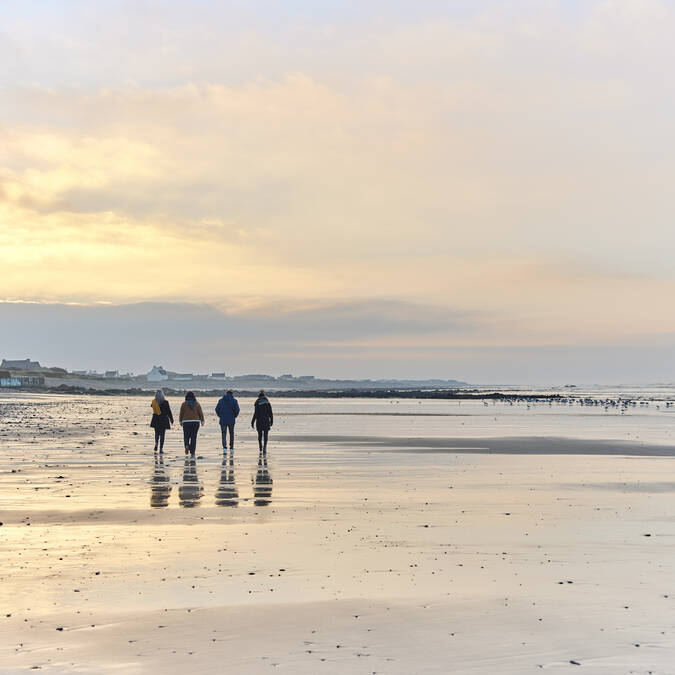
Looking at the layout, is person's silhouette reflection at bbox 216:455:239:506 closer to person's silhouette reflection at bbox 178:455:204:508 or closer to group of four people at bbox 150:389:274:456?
person's silhouette reflection at bbox 178:455:204:508

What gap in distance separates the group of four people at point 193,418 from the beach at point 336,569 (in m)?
3.93

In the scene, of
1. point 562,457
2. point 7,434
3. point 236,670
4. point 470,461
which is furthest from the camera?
point 7,434

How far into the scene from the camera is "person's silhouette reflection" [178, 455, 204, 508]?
61.0 feet

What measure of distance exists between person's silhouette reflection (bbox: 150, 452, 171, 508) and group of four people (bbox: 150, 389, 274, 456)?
2.44 metres

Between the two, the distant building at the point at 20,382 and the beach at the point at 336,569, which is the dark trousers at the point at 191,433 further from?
the distant building at the point at 20,382

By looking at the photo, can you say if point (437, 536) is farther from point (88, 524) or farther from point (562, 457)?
point (562, 457)

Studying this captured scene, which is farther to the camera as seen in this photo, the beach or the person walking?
the person walking

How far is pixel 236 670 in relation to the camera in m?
7.96

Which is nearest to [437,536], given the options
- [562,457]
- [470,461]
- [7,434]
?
[470,461]

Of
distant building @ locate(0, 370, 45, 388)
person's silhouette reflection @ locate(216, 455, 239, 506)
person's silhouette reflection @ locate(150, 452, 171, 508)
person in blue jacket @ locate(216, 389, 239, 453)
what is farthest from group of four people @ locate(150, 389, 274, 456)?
distant building @ locate(0, 370, 45, 388)

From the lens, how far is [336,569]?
12.1m

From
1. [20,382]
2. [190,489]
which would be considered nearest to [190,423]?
[190,489]

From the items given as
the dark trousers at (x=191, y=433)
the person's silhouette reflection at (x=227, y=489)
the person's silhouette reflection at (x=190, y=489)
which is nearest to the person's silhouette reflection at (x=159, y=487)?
the person's silhouette reflection at (x=190, y=489)

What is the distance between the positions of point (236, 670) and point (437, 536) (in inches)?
272
